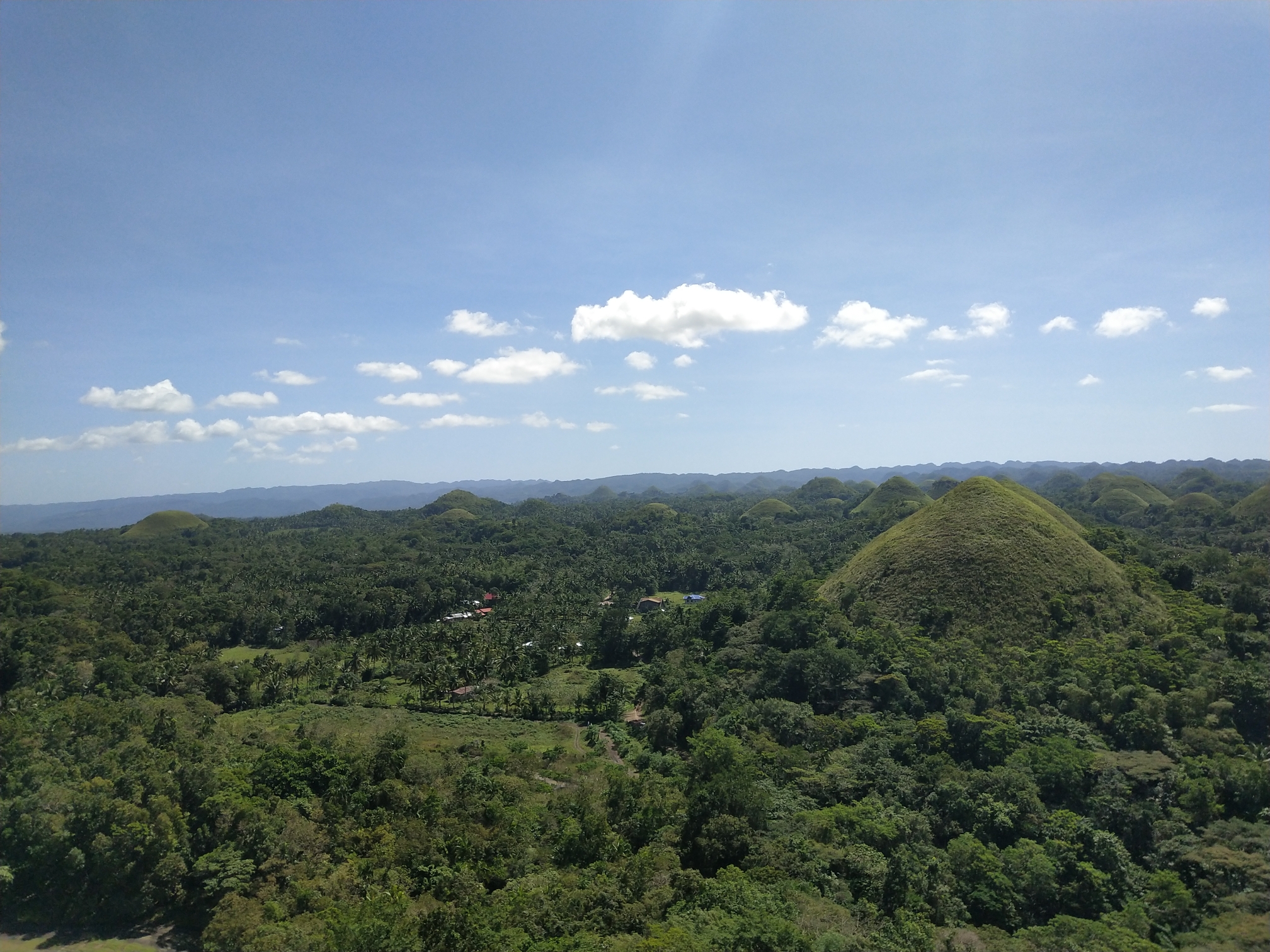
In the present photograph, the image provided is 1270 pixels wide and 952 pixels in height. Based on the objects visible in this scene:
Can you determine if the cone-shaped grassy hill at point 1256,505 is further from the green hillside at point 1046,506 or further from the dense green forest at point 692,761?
the dense green forest at point 692,761

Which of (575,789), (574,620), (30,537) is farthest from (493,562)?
(30,537)

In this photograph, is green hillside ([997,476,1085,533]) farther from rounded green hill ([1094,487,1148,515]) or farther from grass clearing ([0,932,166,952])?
grass clearing ([0,932,166,952])

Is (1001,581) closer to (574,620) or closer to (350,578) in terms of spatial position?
(574,620)

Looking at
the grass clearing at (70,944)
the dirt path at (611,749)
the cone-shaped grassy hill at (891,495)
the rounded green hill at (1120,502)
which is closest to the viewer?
the grass clearing at (70,944)

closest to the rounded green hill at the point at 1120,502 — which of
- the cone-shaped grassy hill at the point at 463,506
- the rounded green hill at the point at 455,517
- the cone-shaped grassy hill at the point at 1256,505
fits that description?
the cone-shaped grassy hill at the point at 1256,505

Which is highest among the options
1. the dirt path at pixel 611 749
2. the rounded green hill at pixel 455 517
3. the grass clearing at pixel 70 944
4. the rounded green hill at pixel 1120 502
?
the rounded green hill at pixel 455 517
